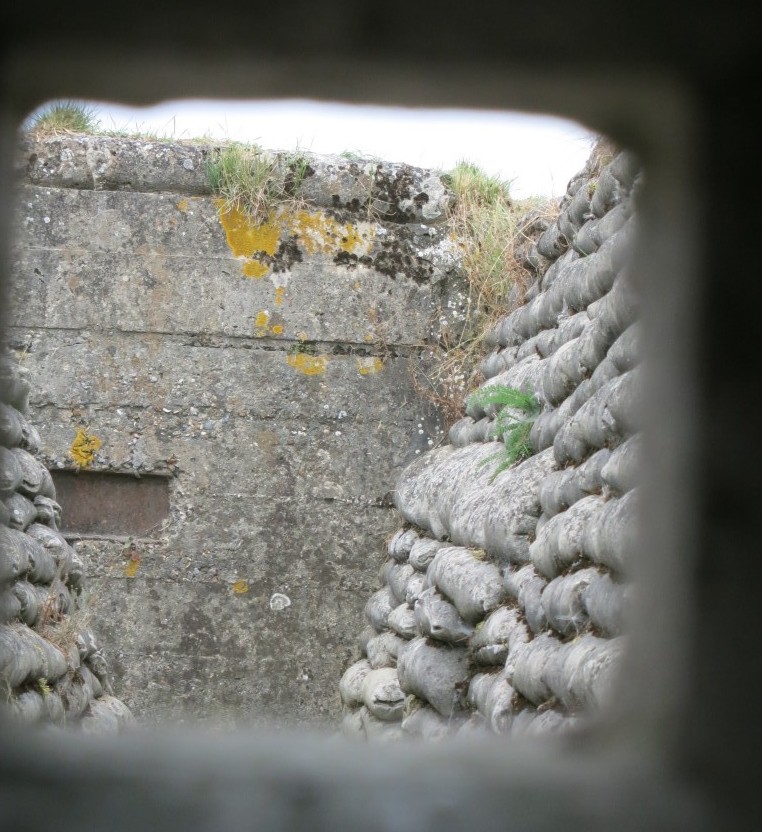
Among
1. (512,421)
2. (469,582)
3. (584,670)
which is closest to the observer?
(584,670)

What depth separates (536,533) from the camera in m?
2.98

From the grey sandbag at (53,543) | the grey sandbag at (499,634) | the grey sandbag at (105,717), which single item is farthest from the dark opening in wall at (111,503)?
the grey sandbag at (499,634)

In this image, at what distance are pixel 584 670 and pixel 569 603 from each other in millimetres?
363

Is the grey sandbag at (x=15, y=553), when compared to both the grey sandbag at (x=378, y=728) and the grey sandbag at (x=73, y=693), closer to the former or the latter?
the grey sandbag at (x=73, y=693)

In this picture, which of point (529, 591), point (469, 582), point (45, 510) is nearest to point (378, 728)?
point (469, 582)

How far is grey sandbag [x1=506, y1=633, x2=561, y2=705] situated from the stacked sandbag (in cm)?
122

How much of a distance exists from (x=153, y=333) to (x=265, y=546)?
1.18m

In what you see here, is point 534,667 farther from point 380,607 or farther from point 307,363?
point 307,363

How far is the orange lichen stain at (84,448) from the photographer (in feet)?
15.3

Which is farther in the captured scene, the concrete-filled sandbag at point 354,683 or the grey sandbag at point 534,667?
the concrete-filled sandbag at point 354,683

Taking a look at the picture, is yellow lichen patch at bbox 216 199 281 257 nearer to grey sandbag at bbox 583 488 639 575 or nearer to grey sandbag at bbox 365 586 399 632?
grey sandbag at bbox 365 586 399 632

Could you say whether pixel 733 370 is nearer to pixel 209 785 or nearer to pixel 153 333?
pixel 209 785

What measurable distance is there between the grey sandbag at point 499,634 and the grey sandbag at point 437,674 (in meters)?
0.18

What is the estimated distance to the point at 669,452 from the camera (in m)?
0.93
